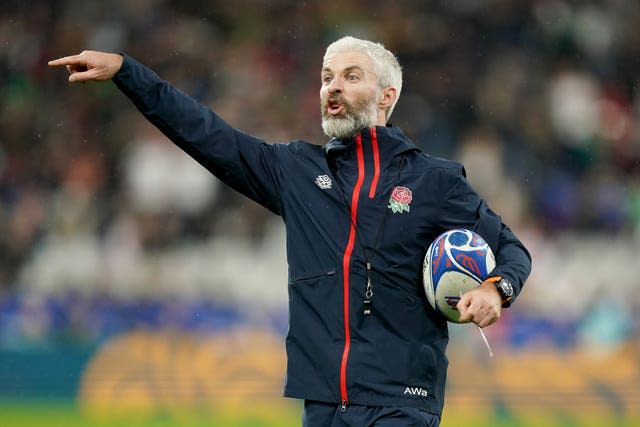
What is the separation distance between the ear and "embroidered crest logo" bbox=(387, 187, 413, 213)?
18.2 inches

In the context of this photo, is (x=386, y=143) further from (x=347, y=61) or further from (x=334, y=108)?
(x=347, y=61)

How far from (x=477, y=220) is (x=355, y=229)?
482 millimetres

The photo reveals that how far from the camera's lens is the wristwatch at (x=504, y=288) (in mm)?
4363

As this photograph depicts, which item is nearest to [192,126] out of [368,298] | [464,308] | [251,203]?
[368,298]

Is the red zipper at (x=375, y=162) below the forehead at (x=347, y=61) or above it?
below

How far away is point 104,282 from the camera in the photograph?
1021cm

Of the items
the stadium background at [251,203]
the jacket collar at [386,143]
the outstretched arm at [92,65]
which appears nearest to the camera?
the outstretched arm at [92,65]

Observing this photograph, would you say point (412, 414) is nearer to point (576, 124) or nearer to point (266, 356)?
point (266, 356)

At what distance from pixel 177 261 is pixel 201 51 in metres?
2.91

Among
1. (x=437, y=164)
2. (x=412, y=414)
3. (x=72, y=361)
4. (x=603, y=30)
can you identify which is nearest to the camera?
(x=412, y=414)

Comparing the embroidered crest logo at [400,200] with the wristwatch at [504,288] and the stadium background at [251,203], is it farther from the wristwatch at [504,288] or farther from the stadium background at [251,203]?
the stadium background at [251,203]

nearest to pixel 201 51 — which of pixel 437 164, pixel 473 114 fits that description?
pixel 473 114

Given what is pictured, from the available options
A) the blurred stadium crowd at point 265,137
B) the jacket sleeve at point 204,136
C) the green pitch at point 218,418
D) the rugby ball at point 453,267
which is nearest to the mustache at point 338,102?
the jacket sleeve at point 204,136

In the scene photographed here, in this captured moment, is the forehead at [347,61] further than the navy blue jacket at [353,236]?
Yes
